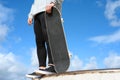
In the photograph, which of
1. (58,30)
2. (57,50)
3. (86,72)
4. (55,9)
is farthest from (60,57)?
(86,72)

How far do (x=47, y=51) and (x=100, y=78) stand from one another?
7.21 ft

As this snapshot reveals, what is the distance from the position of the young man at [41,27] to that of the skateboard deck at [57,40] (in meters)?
0.10

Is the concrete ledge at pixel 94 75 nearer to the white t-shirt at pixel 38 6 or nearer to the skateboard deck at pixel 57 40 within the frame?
the skateboard deck at pixel 57 40

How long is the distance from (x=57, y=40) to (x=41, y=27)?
480 millimetres

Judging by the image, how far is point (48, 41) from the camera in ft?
23.5

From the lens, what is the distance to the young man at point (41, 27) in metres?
7.14

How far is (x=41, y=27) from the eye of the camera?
7285 millimetres

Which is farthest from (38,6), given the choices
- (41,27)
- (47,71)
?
(47,71)

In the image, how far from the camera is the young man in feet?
23.4

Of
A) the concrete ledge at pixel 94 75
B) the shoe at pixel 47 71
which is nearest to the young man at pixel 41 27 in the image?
the shoe at pixel 47 71

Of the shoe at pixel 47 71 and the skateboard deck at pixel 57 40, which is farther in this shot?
the skateboard deck at pixel 57 40

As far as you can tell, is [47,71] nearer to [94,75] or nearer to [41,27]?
[41,27]

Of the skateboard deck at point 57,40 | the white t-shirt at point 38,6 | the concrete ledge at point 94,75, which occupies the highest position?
the white t-shirt at point 38,6

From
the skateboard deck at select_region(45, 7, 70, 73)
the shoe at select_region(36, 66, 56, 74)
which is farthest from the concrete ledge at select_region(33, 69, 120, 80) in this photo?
the skateboard deck at select_region(45, 7, 70, 73)
